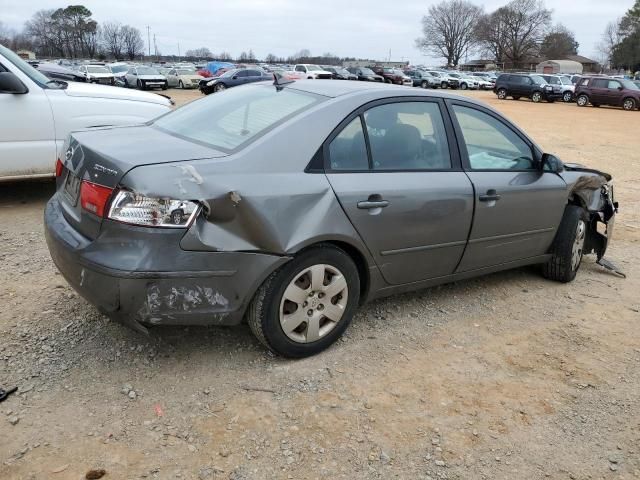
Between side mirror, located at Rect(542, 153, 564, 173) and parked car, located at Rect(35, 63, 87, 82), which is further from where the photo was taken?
parked car, located at Rect(35, 63, 87, 82)

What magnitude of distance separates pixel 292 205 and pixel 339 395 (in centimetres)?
103

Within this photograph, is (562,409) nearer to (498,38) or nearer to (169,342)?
(169,342)

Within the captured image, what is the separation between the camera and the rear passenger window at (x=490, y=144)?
3951 millimetres

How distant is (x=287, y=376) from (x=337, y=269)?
25.7 inches

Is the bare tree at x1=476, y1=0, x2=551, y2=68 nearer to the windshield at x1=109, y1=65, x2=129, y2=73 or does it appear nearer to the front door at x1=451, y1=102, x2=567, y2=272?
the windshield at x1=109, y1=65, x2=129, y2=73

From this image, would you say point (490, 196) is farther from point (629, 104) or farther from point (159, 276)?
point (629, 104)

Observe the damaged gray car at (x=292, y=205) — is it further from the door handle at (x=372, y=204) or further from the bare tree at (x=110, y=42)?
the bare tree at (x=110, y=42)

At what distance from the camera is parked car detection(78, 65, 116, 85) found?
1283 inches

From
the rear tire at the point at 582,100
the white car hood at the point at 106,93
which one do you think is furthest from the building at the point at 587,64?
the white car hood at the point at 106,93

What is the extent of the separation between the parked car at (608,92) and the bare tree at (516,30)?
2921 inches

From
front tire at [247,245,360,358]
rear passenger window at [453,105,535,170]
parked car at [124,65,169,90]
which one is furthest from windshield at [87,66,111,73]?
front tire at [247,245,360,358]

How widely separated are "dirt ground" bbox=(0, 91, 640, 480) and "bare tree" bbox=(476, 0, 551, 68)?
106 metres

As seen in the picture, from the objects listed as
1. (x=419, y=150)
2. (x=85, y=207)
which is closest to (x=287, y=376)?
(x=85, y=207)

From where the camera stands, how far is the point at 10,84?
18.5ft
